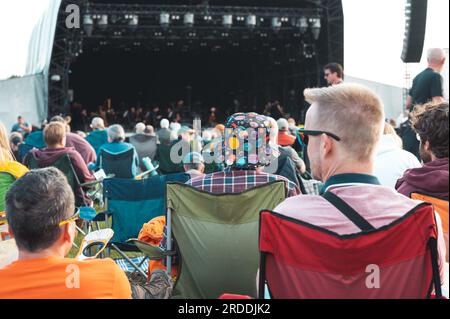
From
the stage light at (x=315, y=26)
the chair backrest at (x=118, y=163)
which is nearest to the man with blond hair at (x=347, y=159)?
the chair backrest at (x=118, y=163)

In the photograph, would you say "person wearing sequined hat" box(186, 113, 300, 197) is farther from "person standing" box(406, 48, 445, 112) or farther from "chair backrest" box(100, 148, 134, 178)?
"chair backrest" box(100, 148, 134, 178)

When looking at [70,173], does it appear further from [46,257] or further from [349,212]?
[349,212]

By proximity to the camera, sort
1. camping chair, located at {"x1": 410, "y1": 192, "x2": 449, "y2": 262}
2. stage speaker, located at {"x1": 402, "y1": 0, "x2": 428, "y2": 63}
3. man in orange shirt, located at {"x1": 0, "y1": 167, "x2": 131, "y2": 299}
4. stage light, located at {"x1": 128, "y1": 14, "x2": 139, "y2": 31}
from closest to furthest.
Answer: man in orange shirt, located at {"x1": 0, "y1": 167, "x2": 131, "y2": 299}, camping chair, located at {"x1": 410, "y1": 192, "x2": 449, "y2": 262}, stage speaker, located at {"x1": 402, "y1": 0, "x2": 428, "y2": 63}, stage light, located at {"x1": 128, "y1": 14, "x2": 139, "y2": 31}

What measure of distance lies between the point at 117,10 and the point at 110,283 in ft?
58.7

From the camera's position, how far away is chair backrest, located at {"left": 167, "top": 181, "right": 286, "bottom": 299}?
2574mm

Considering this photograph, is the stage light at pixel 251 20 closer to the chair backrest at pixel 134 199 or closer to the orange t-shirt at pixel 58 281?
the chair backrest at pixel 134 199

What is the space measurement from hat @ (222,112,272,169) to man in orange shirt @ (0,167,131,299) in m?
1.24

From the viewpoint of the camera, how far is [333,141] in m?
1.67

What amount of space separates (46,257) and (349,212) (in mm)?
822

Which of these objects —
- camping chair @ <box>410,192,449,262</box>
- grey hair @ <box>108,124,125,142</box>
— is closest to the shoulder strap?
camping chair @ <box>410,192,449,262</box>

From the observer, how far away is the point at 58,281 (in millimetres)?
1618

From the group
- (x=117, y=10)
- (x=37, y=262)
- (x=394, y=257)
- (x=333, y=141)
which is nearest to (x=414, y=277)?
(x=394, y=257)

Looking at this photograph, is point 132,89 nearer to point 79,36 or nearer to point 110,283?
point 79,36

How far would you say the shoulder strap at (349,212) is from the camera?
5.09 ft
